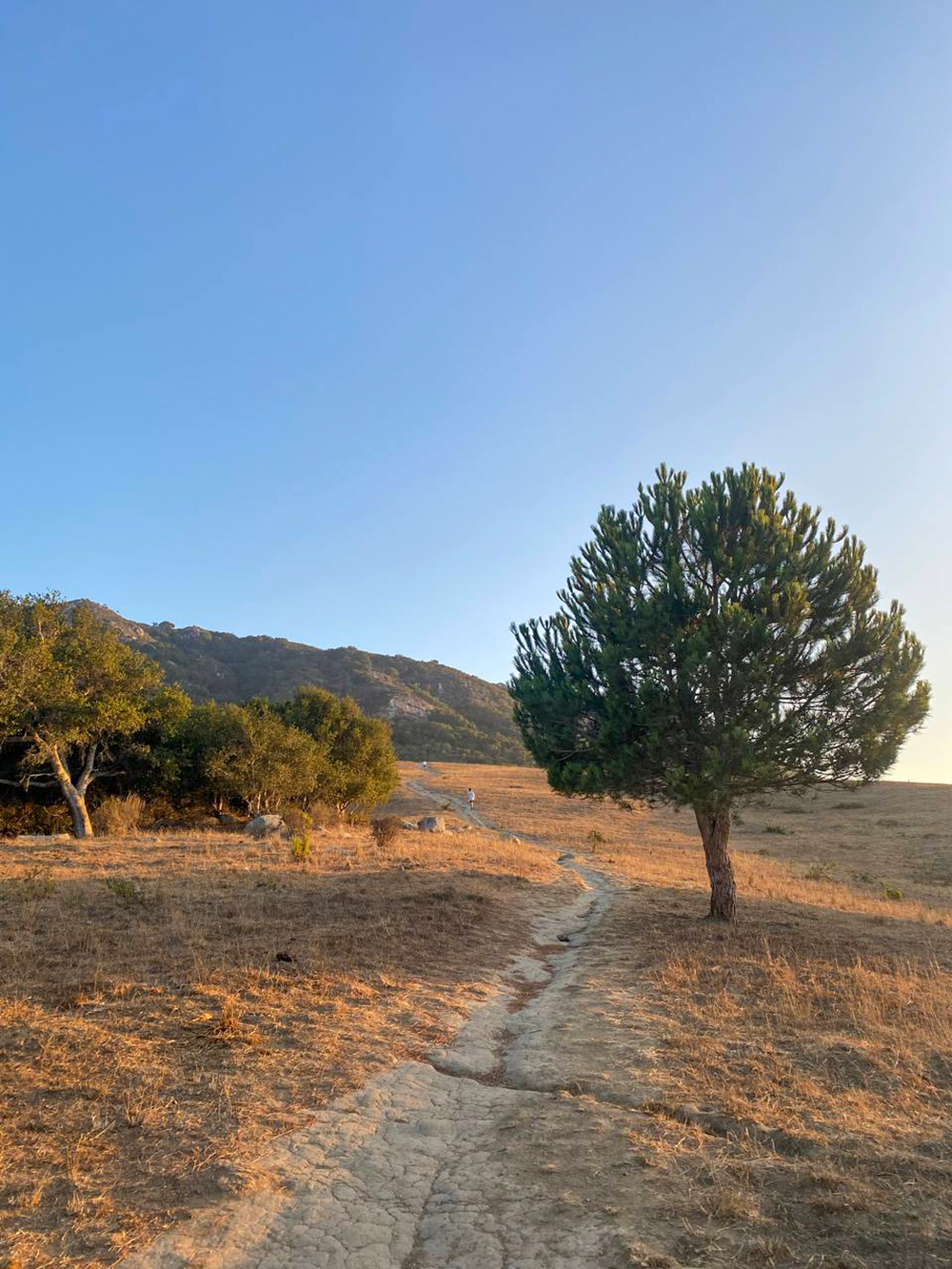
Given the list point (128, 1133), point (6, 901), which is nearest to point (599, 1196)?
point (128, 1133)

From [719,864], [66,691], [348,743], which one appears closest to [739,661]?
[719,864]

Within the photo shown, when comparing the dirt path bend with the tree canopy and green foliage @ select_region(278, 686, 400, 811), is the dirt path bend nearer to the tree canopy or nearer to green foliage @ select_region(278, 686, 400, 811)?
the tree canopy

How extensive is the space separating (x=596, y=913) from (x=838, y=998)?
897cm

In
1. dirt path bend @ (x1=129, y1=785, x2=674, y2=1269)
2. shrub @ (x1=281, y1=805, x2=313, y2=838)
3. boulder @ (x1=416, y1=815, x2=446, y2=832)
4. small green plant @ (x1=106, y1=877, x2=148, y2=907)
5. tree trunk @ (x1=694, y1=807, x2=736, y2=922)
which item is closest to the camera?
dirt path bend @ (x1=129, y1=785, x2=674, y2=1269)

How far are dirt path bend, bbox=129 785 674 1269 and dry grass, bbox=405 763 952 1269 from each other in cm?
38

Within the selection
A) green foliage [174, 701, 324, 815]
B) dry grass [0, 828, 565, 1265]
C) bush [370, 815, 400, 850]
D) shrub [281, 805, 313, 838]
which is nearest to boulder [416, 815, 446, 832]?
shrub [281, 805, 313, 838]

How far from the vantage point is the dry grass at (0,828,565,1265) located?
15.4 ft

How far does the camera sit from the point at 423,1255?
4.28m

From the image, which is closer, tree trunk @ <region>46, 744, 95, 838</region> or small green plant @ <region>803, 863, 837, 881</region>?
tree trunk @ <region>46, 744, 95, 838</region>

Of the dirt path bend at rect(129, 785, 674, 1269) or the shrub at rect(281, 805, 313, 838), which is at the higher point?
the dirt path bend at rect(129, 785, 674, 1269)

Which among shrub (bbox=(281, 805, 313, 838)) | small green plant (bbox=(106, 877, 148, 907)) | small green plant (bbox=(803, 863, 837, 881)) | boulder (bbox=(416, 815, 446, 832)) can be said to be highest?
small green plant (bbox=(106, 877, 148, 907))

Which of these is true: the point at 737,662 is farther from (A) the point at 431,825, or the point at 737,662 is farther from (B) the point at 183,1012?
(A) the point at 431,825

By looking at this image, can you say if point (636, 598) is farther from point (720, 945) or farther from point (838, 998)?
point (838, 998)

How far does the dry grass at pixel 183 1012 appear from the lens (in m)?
4.70
